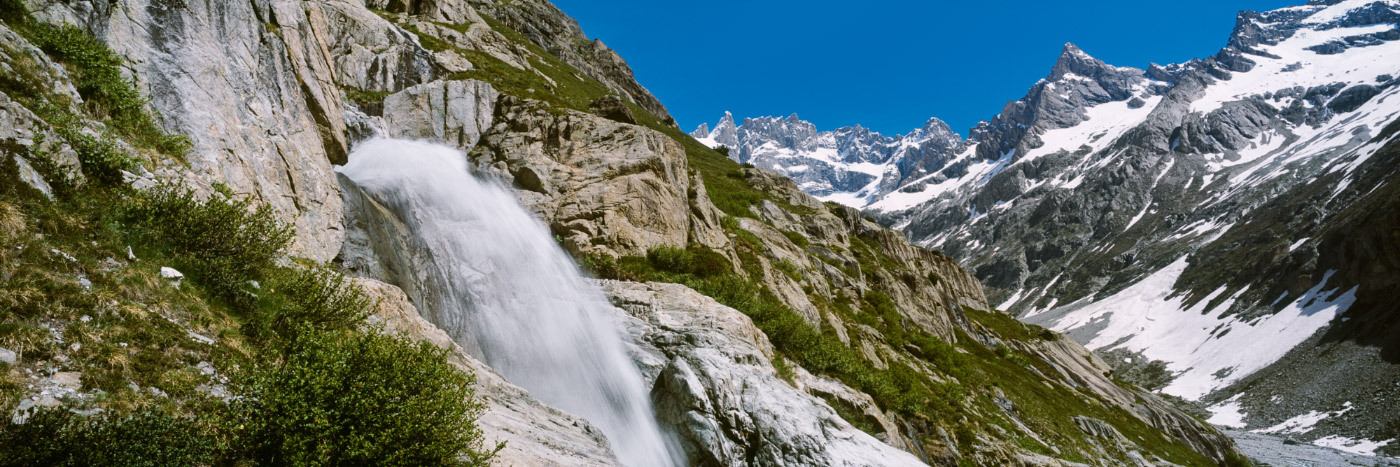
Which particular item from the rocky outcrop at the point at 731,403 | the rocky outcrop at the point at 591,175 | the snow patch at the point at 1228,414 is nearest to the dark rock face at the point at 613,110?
the rocky outcrop at the point at 591,175

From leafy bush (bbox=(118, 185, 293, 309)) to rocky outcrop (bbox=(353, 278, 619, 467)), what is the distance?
6.20ft

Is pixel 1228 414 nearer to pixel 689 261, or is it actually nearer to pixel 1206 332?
pixel 1206 332

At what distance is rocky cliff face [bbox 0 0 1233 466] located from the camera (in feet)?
50.6

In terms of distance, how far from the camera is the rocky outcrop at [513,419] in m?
11.3

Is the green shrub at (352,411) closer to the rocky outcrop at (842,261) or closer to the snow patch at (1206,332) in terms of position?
the rocky outcrop at (842,261)

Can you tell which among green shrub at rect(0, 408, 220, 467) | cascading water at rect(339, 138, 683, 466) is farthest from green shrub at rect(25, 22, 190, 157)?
green shrub at rect(0, 408, 220, 467)

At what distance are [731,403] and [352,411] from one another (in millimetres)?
10748

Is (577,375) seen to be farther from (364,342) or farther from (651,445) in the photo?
(364,342)

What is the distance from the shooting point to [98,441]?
6359 mm

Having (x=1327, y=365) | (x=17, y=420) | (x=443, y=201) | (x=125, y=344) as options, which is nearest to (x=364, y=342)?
(x=125, y=344)

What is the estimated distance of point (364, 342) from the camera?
29.7 feet

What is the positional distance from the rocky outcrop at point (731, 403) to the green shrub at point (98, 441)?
1141cm

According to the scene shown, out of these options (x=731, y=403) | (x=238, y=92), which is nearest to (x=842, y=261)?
(x=731, y=403)

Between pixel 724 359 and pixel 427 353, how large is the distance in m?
10.4
